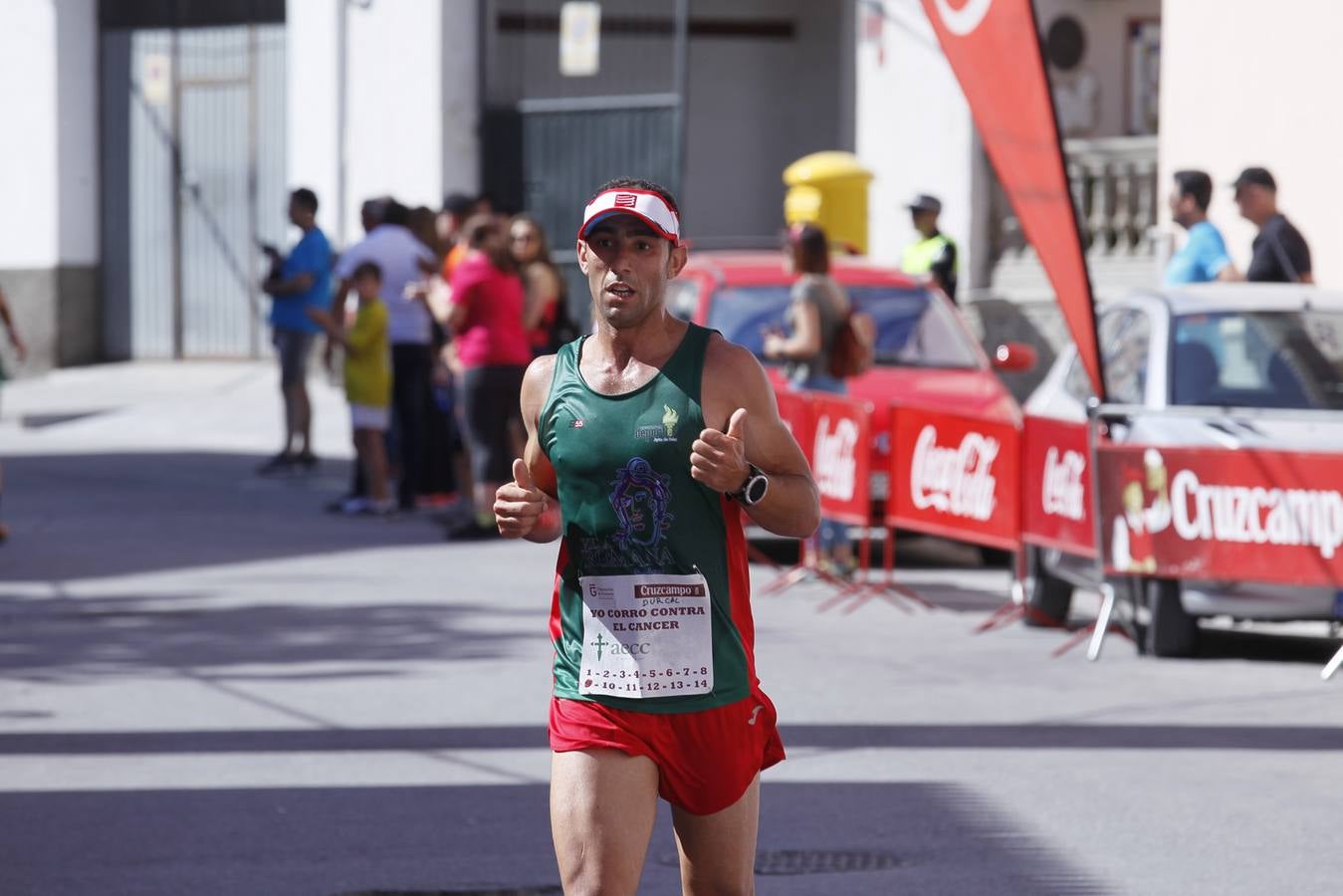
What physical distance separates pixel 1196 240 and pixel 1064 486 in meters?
2.57

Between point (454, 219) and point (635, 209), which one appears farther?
point (454, 219)

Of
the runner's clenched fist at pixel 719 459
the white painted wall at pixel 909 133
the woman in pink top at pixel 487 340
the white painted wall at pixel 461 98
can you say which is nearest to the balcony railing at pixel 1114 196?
the white painted wall at pixel 909 133

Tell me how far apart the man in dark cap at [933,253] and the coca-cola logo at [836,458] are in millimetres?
4342

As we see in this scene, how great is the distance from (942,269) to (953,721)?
8.55 meters

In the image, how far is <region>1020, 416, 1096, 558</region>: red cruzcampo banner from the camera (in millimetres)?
10539

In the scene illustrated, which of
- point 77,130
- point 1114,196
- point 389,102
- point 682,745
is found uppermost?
point 389,102

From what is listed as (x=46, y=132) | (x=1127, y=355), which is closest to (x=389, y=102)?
(x=46, y=132)

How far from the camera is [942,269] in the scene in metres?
16.9

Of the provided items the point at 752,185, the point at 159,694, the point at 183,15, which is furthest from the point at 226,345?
the point at 159,694

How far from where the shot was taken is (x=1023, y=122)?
10.7m

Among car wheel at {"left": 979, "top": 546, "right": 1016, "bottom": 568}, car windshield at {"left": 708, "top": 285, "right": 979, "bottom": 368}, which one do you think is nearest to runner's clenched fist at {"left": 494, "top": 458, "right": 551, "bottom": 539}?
car windshield at {"left": 708, "top": 285, "right": 979, "bottom": 368}

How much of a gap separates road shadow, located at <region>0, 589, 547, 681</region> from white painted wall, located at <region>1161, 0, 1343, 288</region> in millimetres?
8368

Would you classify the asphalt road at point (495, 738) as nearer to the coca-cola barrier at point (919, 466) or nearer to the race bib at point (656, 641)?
the coca-cola barrier at point (919, 466)

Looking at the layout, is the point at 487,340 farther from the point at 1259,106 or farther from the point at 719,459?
the point at 719,459
